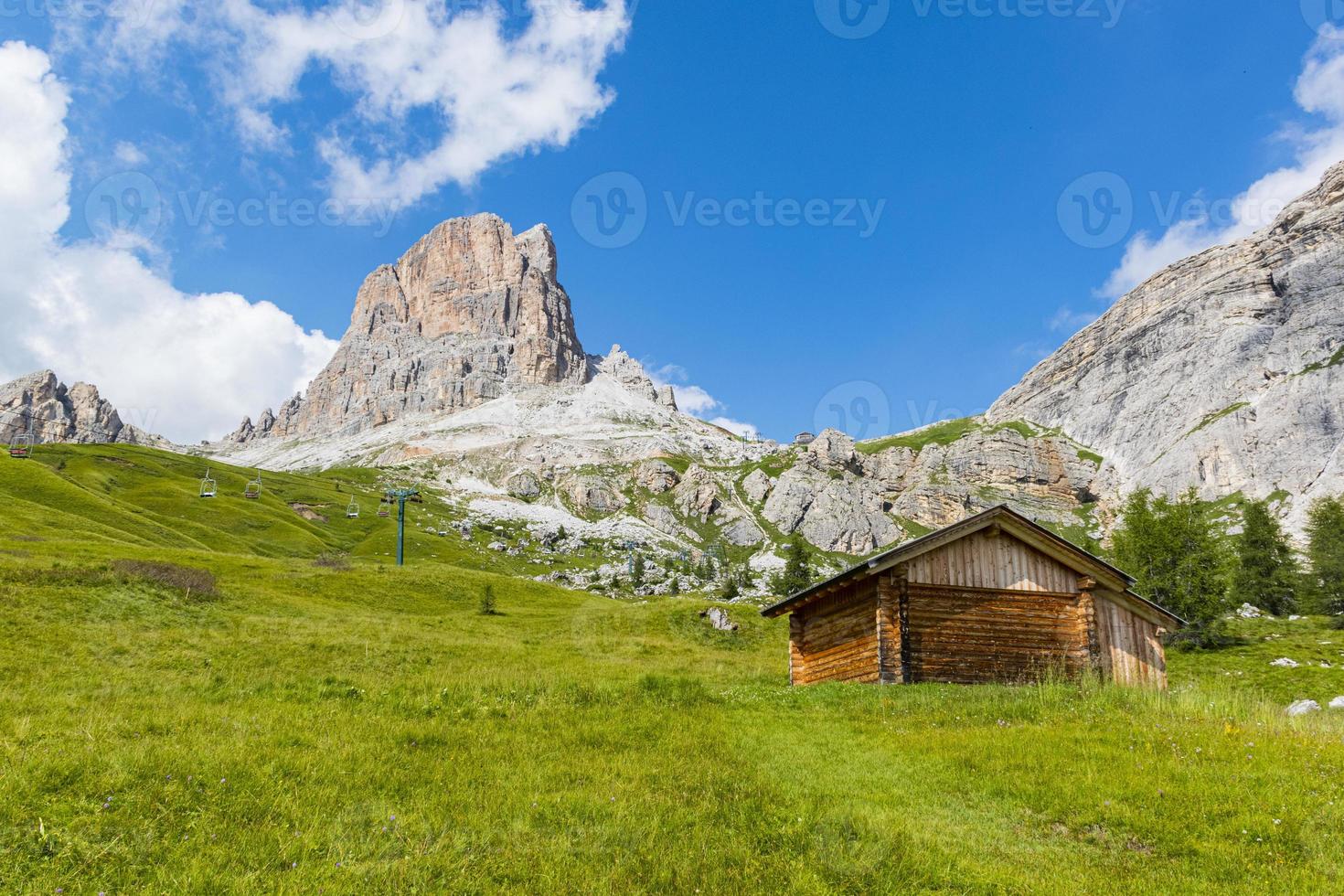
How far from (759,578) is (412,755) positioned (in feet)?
515

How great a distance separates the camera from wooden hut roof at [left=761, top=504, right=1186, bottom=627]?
69.6ft

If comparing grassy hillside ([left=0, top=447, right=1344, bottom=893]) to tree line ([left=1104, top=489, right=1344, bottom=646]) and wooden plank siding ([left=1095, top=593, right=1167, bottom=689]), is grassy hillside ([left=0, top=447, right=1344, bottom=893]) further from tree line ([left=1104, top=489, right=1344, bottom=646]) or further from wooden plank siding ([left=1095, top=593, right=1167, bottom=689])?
tree line ([left=1104, top=489, right=1344, bottom=646])

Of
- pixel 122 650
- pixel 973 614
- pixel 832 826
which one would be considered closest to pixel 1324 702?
pixel 973 614

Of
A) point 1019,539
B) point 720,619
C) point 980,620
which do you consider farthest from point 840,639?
point 720,619

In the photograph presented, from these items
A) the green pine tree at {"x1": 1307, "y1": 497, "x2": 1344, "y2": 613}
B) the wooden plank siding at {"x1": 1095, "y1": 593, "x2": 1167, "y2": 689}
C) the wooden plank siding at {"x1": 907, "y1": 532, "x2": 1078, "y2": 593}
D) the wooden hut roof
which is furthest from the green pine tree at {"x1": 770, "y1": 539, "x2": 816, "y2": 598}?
the wooden plank siding at {"x1": 907, "y1": 532, "x2": 1078, "y2": 593}

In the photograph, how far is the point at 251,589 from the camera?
4272 centimetres

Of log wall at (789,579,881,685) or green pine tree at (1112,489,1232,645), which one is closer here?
log wall at (789,579,881,685)

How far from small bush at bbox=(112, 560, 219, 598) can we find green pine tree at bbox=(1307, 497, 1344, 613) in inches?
3360

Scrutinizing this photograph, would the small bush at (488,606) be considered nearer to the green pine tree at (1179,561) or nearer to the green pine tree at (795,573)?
the green pine tree at (795,573)

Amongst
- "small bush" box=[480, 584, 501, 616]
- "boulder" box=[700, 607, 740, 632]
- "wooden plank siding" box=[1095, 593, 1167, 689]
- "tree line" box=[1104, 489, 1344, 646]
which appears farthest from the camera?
"small bush" box=[480, 584, 501, 616]

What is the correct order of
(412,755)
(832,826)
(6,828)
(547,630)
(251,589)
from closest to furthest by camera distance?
(6,828)
(832,826)
(412,755)
(251,589)
(547,630)

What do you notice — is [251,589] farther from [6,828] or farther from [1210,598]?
[1210,598]

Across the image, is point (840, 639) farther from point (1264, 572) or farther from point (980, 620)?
point (1264, 572)

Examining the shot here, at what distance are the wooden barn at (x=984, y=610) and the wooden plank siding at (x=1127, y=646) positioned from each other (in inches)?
2.2
